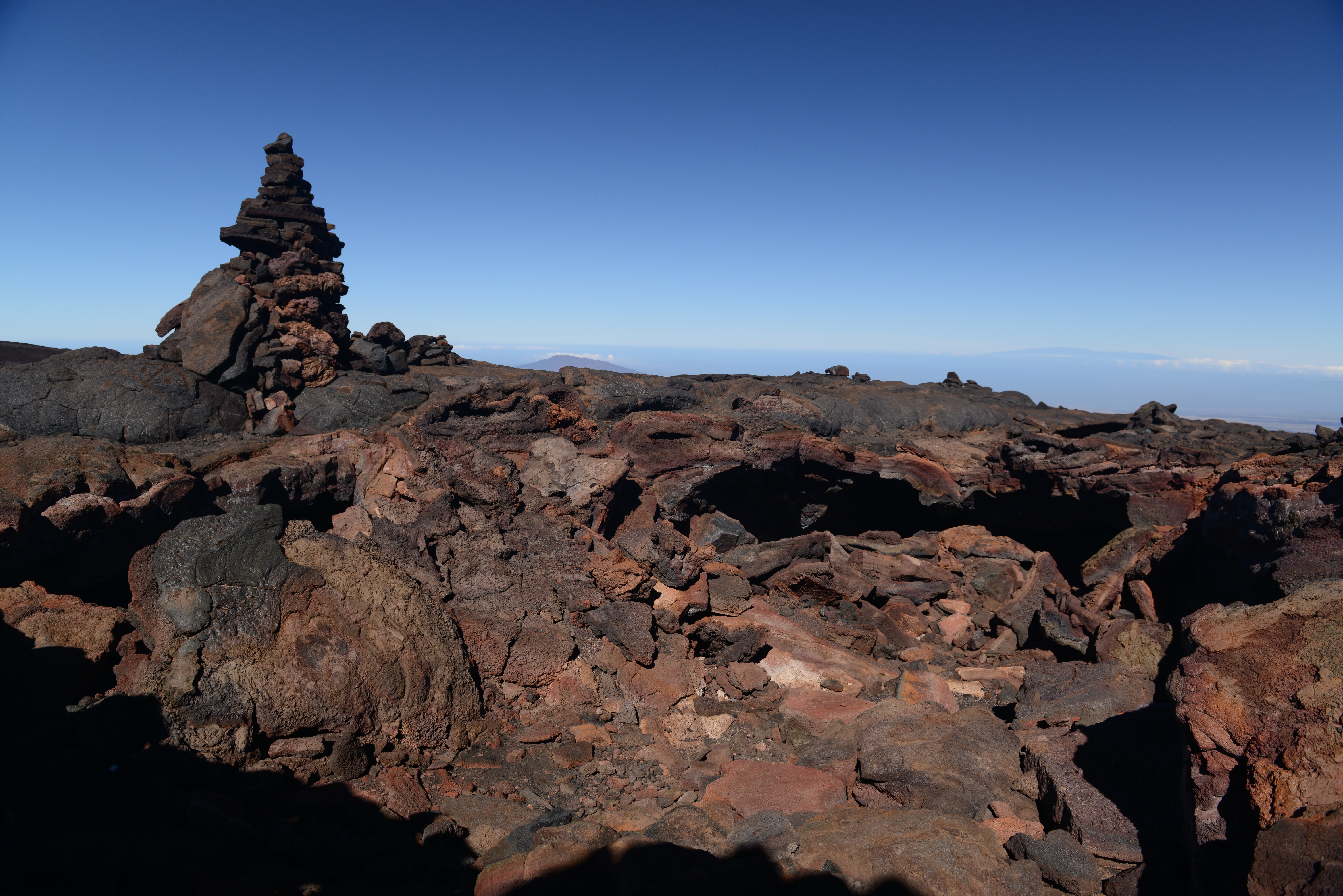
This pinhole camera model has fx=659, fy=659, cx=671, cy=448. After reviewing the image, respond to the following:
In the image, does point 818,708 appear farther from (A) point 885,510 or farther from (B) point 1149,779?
(A) point 885,510

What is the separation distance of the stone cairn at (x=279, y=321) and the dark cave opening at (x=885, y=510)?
7.11 metres

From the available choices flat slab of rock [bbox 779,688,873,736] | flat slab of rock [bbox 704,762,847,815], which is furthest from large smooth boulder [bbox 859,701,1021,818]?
flat slab of rock [bbox 779,688,873,736]

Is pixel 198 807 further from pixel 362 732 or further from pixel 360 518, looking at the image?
pixel 360 518

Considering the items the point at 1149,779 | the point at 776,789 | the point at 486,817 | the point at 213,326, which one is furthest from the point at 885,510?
the point at 213,326

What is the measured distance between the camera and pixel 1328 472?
7.64 meters

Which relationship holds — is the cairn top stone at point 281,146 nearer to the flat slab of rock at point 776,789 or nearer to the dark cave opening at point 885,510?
the dark cave opening at point 885,510

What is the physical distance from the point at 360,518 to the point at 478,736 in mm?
3355

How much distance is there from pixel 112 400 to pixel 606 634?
8.10 metres

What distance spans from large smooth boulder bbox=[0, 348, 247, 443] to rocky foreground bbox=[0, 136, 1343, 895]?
5 cm

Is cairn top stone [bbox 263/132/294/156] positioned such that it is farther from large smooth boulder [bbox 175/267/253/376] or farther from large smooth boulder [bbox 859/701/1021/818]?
large smooth boulder [bbox 859/701/1021/818]

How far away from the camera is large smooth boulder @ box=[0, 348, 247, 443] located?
9.22 meters

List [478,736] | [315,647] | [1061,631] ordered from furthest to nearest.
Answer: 1. [1061,631]
2. [478,736]
3. [315,647]

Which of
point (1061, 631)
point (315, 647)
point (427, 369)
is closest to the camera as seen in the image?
point (315, 647)

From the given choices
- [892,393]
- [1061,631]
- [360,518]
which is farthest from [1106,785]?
[892,393]
